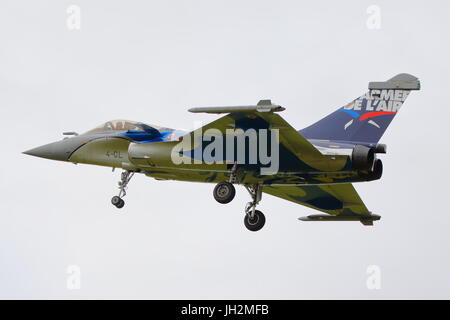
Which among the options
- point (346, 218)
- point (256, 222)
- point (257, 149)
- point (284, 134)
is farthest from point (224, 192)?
point (346, 218)

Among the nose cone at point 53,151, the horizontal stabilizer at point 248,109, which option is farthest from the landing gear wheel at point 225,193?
the nose cone at point 53,151

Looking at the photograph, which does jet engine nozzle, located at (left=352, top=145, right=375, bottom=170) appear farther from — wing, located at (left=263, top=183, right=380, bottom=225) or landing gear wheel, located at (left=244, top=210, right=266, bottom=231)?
wing, located at (left=263, top=183, right=380, bottom=225)

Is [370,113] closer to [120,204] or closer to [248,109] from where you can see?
[248,109]

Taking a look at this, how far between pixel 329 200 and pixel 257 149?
5.06 m

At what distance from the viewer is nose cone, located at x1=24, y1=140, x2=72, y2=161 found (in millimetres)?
34562

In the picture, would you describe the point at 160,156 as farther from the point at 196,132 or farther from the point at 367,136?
the point at 367,136

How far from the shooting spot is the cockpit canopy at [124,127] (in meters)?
33.3

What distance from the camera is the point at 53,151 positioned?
114 feet

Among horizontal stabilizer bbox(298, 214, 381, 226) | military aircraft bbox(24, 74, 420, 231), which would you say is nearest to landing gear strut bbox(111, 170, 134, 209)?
military aircraft bbox(24, 74, 420, 231)

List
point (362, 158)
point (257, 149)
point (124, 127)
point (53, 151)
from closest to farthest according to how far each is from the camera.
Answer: point (362, 158)
point (257, 149)
point (124, 127)
point (53, 151)

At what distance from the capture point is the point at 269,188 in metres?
34.9

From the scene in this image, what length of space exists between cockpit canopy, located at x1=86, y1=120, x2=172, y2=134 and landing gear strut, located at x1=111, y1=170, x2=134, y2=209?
140cm

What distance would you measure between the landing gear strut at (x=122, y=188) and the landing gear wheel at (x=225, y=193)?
3.65m

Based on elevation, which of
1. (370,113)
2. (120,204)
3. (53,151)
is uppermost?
(370,113)
